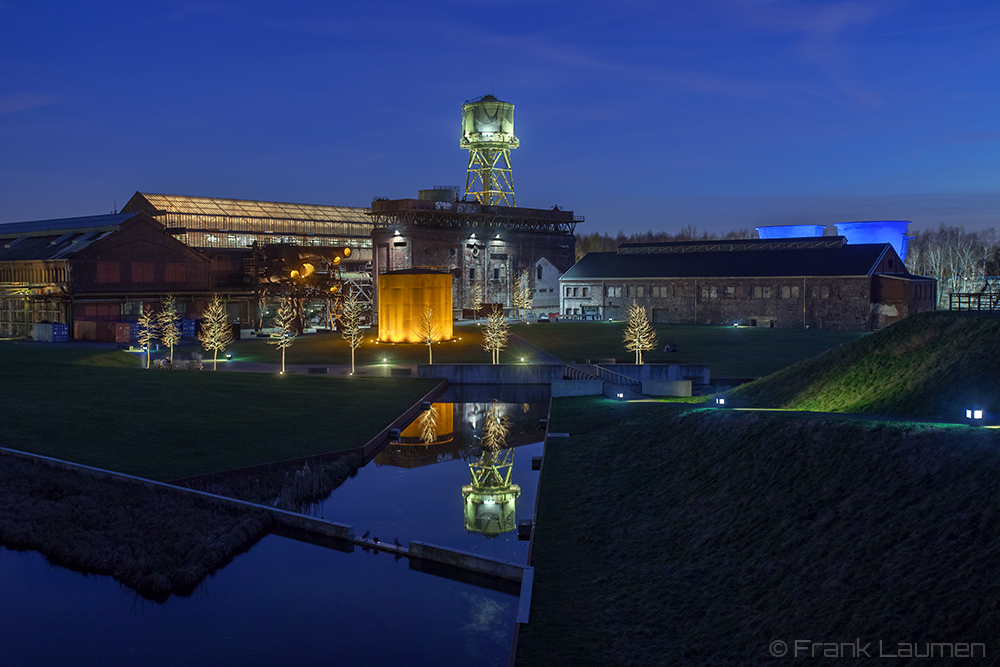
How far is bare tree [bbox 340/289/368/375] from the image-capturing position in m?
43.4

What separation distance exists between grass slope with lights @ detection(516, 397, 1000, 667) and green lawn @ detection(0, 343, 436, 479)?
1032 cm

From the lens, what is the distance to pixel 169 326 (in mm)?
43594

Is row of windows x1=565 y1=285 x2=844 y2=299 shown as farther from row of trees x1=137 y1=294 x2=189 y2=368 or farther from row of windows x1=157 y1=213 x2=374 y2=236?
row of trees x1=137 y1=294 x2=189 y2=368

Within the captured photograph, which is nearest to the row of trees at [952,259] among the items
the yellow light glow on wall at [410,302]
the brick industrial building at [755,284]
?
the brick industrial building at [755,284]

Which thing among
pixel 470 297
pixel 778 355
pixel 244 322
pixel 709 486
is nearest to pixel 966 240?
pixel 470 297

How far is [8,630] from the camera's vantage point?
13562 mm

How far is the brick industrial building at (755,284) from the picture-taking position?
6019cm

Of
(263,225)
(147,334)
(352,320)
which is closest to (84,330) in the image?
(147,334)

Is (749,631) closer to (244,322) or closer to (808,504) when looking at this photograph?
(808,504)

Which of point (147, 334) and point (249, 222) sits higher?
point (249, 222)

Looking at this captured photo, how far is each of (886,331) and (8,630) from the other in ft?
77.8

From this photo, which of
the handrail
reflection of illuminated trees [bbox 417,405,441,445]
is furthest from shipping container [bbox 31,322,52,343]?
the handrail

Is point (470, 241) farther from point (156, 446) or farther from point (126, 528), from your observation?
point (126, 528)

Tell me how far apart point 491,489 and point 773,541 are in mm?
10319
